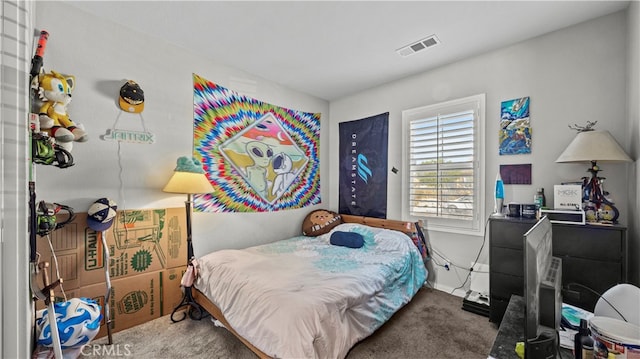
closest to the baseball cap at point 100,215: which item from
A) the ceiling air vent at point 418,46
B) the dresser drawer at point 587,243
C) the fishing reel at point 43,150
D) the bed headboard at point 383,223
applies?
the fishing reel at point 43,150

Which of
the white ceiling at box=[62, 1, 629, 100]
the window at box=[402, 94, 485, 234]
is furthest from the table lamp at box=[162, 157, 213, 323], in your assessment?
the window at box=[402, 94, 485, 234]

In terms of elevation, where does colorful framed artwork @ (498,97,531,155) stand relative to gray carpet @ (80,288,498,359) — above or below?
above

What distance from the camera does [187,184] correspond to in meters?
2.25

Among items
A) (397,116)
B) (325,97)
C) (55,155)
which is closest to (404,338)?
(397,116)

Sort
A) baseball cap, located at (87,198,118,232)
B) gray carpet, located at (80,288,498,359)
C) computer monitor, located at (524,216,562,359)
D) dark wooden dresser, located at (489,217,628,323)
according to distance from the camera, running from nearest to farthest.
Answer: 1. computer monitor, located at (524,216,562,359)
2. dark wooden dresser, located at (489,217,628,323)
3. gray carpet, located at (80,288,498,359)
4. baseball cap, located at (87,198,118,232)

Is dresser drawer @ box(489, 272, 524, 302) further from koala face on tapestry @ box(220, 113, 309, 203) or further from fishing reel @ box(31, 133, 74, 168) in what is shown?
fishing reel @ box(31, 133, 74, 168)

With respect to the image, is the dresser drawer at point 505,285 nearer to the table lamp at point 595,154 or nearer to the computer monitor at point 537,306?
the table lamp at point 595,154

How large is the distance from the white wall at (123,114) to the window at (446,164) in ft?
7.38

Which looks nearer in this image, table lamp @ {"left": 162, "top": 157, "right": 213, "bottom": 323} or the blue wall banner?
table lamp @ {"left": 162, "top": 157, "right": 213, "bottom": 323}

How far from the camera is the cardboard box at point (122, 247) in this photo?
1.89 meters

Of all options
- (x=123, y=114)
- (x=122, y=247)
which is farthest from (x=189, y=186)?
(x=123, y=114)

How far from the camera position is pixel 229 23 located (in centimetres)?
218

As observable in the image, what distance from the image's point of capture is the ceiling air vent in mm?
2369

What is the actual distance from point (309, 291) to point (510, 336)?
3.65ft
